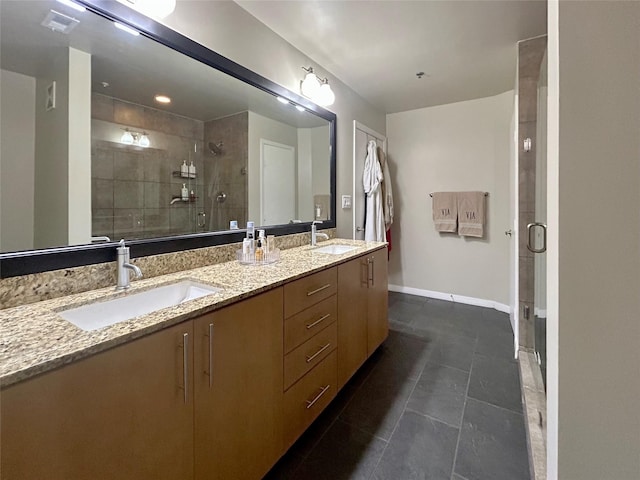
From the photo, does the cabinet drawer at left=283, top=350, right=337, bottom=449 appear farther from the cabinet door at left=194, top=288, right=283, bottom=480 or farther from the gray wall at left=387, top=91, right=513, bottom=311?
the gray wall at left=387, top=91, right=513, bottom=311

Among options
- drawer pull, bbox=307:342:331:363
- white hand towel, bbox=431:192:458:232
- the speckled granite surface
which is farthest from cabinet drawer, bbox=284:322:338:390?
white hand towel, bbox=431:192:458:232

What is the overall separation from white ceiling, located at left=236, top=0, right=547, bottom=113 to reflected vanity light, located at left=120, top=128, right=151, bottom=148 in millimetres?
960

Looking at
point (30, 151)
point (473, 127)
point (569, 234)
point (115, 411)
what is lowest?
point (115, 411)

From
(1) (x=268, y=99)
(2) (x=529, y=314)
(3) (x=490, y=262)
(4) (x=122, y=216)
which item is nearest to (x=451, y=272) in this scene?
(3) (x=490, y=262)

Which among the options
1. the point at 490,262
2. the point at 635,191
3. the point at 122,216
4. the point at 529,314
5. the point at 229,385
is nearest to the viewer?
the point at 635,191

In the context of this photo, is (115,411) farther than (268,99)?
No

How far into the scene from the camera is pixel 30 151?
1.09 m

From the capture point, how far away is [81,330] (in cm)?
76

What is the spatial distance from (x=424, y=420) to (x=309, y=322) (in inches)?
34.1

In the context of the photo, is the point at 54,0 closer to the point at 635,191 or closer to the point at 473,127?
the point at 635,191

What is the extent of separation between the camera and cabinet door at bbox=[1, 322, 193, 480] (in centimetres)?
58

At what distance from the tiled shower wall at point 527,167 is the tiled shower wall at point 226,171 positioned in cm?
202

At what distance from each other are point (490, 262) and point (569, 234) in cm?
300

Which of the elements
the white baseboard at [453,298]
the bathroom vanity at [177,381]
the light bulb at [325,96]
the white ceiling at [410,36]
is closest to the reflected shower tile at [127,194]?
the bathroom vanity at [177,381]
